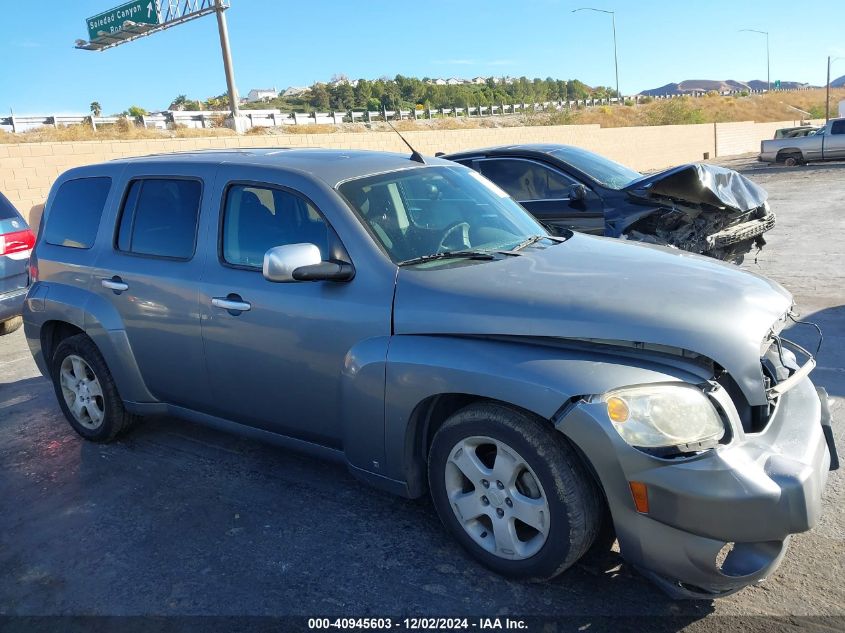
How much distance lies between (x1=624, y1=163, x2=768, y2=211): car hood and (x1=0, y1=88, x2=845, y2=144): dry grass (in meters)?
19.8

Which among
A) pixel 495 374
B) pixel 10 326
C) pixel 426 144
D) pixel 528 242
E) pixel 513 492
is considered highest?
pixel 426 144

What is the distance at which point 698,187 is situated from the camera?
6703 mm

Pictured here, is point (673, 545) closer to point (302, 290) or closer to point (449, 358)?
point (449, 358)

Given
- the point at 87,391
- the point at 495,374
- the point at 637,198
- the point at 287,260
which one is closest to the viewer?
the point at 495,374

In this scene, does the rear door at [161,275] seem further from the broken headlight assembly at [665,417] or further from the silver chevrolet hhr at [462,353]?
the broken headlight assembly at [665,417]

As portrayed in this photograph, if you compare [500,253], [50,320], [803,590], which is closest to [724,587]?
[803,590]

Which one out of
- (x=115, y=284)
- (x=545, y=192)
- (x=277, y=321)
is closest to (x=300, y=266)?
(x=277, y=321)

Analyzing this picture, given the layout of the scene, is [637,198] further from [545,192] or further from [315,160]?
[315,160]

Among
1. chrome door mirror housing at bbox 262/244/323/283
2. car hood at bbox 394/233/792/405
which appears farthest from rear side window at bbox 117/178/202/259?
car hood at bbox 394/233/792/405

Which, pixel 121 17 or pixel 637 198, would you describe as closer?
pixel 637 198

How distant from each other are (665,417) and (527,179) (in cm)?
592

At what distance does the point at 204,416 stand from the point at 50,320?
5.09ft

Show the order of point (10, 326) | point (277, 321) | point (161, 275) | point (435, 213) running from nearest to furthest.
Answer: point (277, 321)
point (435, 213)
point (161, 275)
point (10, 326)

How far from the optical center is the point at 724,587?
2.56m
